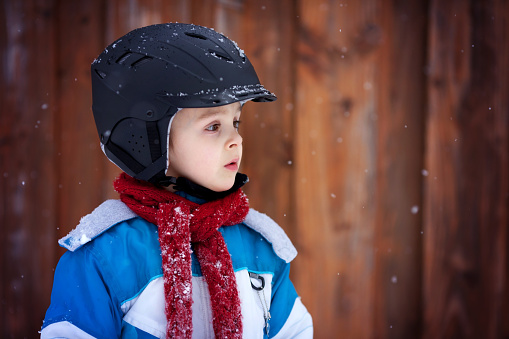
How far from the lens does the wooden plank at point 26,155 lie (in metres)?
1.79

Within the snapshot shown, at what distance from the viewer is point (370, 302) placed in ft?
6.05

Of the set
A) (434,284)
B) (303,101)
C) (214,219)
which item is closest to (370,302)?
(434,284)

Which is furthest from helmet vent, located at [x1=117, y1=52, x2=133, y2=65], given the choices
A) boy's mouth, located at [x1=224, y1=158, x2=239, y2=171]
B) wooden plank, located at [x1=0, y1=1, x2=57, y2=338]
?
wooden plank, located at [x1=0, y1=1, x2=57, y2=338]

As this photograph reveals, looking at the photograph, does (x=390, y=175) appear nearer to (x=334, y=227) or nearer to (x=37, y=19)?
(x=334, y=227)

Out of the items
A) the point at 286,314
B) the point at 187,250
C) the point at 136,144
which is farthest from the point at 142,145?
the point at 286,314

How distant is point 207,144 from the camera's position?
1.07m

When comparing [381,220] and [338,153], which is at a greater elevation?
[338,153]

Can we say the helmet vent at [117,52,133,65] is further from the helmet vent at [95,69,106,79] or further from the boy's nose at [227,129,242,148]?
the boy's nose at [227,129,242,148]

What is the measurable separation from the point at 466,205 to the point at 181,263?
4.66 ft

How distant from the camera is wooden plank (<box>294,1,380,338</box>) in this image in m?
1.81

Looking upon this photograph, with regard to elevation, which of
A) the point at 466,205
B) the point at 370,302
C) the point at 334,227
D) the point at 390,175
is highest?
the point at 390,175

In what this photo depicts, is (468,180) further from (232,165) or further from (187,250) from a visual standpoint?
(187,250)

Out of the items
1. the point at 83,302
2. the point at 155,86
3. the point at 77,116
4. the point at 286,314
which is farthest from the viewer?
the point at 77,116

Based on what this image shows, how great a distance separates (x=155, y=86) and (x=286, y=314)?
74cm
